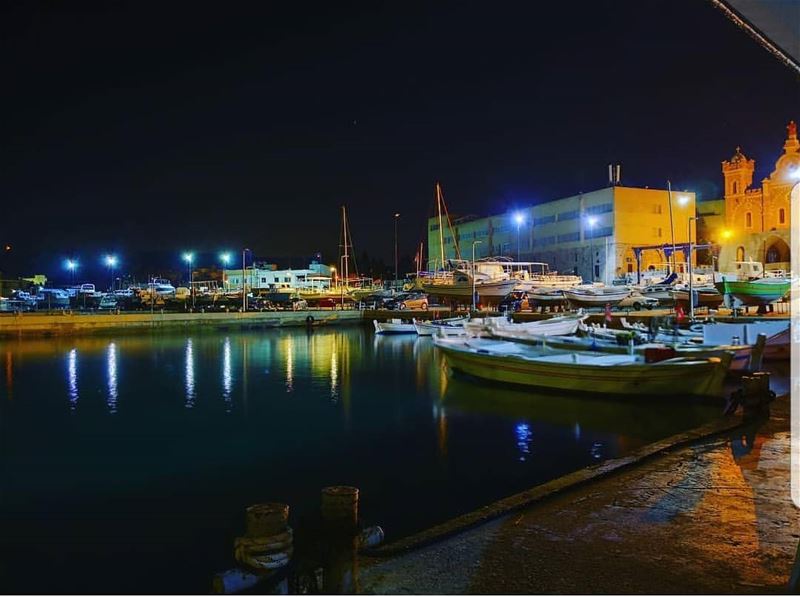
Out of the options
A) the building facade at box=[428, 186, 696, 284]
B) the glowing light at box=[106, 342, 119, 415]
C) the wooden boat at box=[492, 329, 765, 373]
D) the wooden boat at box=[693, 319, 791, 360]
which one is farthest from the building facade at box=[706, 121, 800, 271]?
the glowing light at box=[106, 342, 119, 415]

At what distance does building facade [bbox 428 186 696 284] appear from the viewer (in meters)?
58.4

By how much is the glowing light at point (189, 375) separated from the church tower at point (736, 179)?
5977 centimetres

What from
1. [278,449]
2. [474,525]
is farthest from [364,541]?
[278,449]

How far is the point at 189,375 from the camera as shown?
26.5 metres

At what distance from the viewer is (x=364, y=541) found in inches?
232

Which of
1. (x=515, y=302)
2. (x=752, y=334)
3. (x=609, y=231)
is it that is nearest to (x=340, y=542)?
(x=752, y=334)

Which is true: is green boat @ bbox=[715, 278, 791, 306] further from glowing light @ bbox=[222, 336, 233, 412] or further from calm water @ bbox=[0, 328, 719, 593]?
glowing light @ bbox=[222, 336, 233, 412]

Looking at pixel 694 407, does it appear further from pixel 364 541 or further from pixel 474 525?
pixel 364 541

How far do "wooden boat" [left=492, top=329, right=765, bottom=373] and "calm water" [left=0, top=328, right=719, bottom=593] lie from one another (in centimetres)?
215

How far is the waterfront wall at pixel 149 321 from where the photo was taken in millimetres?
46531

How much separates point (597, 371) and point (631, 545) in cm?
1210

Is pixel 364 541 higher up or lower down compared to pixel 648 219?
lower down

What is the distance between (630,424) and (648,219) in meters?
50.2

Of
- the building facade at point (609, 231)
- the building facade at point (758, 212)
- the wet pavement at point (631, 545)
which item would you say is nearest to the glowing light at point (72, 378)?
the wet pavement at point (631, 545)
